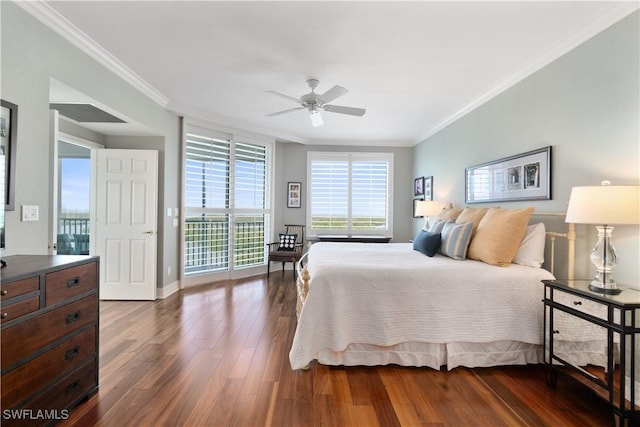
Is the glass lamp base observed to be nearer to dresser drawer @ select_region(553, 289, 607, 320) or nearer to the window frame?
dresser drawer @ select_region(553, 289, 607, 320)

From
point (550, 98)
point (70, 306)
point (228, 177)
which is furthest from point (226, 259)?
point (550, 98)

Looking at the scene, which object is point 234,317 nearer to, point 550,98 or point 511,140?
point 511,140

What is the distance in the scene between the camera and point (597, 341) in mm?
1791

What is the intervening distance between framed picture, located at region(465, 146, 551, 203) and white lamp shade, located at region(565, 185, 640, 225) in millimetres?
980

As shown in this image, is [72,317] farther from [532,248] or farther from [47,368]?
[532,248]

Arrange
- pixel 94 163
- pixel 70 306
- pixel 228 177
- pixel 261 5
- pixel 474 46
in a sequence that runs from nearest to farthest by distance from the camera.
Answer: pixel 70 306, pixel 261 5, pixel 474 46, pixel 94 163, pixel 228 177

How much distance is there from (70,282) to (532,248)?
11.1 ft

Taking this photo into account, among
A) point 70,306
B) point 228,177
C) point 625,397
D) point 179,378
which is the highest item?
point 228,177

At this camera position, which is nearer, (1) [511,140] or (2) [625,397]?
(2) [625,397]

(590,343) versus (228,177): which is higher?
(228,177)

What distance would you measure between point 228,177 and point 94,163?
187cm

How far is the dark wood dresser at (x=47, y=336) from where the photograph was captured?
140 centimetres

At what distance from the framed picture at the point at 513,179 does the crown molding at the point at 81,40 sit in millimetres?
4184

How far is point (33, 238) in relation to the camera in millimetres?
2174
